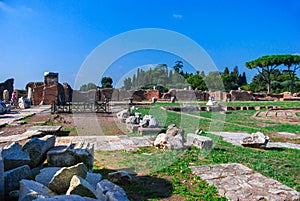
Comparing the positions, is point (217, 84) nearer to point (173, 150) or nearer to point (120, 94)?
point (120, 94)

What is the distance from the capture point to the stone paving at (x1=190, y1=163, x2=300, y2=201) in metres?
3.78

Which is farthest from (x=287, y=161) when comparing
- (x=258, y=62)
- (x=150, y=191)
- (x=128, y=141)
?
(x=258, y=62)

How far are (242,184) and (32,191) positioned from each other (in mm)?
3098

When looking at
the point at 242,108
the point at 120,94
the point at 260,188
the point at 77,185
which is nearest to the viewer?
the point at 77,185

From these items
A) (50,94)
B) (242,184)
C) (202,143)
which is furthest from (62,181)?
(50,94)

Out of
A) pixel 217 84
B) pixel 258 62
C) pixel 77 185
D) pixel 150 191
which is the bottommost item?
pixel 150 191

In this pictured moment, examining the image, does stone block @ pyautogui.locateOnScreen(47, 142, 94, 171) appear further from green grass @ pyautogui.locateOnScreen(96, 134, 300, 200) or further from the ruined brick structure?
the ruined brick structure

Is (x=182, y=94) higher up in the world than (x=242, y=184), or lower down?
higher up

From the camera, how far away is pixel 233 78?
229ft

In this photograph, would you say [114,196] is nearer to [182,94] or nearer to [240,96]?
[182,94]

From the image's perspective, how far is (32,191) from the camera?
9.32 feet

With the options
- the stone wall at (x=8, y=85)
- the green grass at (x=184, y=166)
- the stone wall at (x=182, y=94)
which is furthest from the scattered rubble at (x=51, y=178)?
the stone wall at (x=182, y=94)

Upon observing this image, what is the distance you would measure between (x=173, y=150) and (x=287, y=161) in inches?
103

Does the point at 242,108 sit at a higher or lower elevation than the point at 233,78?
lower
